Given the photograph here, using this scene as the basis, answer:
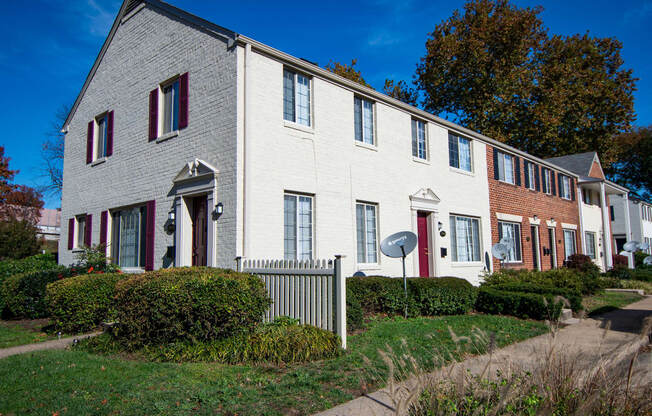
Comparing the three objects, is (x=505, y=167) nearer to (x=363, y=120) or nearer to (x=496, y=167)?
(x=496, y=167)

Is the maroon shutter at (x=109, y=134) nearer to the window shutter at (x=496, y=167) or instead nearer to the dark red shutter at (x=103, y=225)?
the dark red shutter at (x=103, y=225)

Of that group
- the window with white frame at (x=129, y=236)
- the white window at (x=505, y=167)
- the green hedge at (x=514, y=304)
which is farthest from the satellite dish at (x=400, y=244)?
the white window at (x=505, y=167)

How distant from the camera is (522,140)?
1198 inches

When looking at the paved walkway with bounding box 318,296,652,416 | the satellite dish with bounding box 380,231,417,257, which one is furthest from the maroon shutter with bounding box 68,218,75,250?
the paved walkway with bounding box 318,296,652,416

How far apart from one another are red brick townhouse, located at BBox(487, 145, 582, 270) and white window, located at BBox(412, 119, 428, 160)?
164 inches

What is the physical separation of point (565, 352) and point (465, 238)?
1239cm

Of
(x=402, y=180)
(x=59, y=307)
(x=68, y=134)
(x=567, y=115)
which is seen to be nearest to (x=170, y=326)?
(x=59, y=307)

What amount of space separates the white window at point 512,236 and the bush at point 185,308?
1323 centimetres

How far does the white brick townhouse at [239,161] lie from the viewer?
954 centimetres

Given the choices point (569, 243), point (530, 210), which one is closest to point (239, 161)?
point (530, 210)

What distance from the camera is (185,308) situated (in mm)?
6273

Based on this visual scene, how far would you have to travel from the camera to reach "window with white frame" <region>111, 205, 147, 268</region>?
467 inches

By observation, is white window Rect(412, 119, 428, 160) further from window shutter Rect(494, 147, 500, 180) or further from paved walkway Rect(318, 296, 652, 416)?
paved walkway Rect(318, 296, 652, 416)

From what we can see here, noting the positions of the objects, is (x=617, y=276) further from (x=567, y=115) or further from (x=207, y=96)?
(x=207, y=96)
